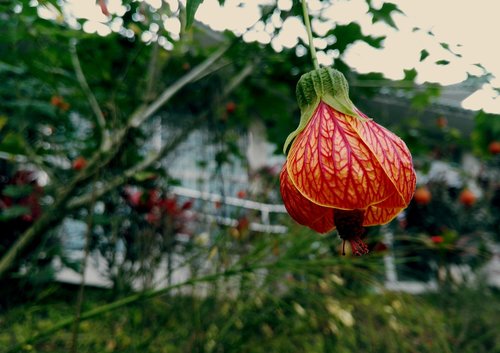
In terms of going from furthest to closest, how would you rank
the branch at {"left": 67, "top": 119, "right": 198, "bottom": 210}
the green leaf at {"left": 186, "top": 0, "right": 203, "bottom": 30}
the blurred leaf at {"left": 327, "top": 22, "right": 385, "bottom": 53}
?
1. the branch at {"left": 67, "top": 119, "right": 198, "bottom": 210}
2. the blurred leaf at {"left": 327, "top": 22, "right": 385, "bottom": 53}
3. the green leaf at {"left": 186, "top": 0, "right": 203, "bottom": 30}

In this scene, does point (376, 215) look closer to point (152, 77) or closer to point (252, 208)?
point (152, 77)

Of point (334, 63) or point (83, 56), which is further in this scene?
point (83, 56)

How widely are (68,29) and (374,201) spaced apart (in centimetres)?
204

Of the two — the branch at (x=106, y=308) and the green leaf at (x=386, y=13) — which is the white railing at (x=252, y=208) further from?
the green leaf at (x=386, y=13)

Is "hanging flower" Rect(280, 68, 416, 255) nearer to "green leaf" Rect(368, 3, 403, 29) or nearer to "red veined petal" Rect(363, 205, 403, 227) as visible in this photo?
"red veined petal" Rect(363, 205, 403, 227)

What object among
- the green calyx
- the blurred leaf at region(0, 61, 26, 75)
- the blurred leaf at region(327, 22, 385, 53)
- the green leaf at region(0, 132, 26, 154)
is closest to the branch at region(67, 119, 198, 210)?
the green leaf at region(0, 132, 26, 154)

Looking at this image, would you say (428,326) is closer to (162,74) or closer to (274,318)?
(274,318)

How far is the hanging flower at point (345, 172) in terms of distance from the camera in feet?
2.96

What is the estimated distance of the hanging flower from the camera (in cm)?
90

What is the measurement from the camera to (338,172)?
0.90m

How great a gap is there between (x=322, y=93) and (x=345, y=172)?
9.5 inches

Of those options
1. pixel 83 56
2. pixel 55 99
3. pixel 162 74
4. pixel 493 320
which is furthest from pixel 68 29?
pixel 493 320

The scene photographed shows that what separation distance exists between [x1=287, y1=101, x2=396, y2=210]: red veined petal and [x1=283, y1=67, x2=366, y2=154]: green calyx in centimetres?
10

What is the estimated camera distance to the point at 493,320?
381 centimetres
